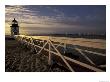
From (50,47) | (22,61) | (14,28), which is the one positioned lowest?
(22,61)

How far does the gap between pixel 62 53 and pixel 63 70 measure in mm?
211

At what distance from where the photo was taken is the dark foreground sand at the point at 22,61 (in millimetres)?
3684

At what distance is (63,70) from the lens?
145 inches

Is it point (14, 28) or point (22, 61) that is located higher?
point (14, 28)

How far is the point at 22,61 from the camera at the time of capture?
3727 mm

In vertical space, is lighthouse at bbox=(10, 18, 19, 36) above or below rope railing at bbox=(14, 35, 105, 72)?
above

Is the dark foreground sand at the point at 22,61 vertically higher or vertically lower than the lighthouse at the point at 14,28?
lower

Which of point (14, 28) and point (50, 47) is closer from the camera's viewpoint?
point (14, 28)

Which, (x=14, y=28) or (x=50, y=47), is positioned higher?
(x=14, y=28)

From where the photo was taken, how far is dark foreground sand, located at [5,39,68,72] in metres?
3.68

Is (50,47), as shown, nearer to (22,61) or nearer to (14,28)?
(22,61)

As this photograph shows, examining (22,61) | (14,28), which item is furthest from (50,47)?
(14,28)
